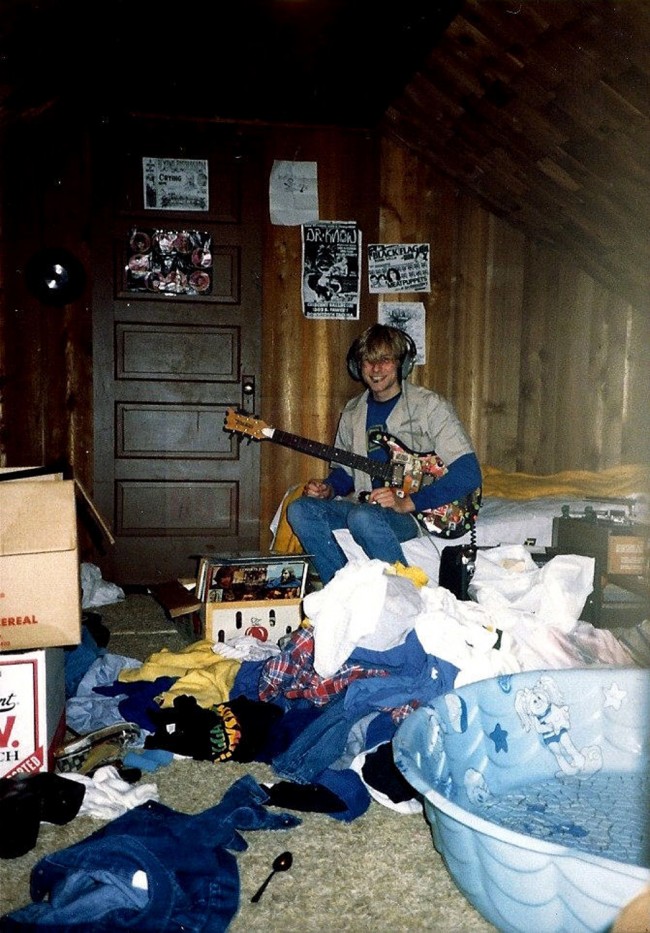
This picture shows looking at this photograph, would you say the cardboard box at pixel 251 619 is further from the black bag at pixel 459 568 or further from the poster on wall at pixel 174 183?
the poster on wall at pixel 174 183

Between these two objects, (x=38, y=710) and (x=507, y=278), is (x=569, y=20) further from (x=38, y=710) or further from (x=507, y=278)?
(x=38, y=710)

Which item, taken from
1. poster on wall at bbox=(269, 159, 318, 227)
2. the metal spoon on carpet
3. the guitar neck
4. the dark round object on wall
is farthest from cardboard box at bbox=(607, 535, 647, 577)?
the dark round object on wall

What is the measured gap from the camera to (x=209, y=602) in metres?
2.40

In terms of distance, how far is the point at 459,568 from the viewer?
2.08 meters

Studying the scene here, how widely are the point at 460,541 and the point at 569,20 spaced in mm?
1677

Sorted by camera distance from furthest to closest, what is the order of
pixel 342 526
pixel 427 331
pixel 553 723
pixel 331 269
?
pixel 427 331
pixel 331 269
pixel 342 526
pixel 553 723

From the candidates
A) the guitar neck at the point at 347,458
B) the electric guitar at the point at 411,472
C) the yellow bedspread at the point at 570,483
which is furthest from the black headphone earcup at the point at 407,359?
the yellow bedspread at the point at 570,483

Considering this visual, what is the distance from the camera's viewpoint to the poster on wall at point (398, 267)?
3633 millimetres

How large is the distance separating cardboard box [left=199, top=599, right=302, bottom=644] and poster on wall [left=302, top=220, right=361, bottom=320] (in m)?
1.67

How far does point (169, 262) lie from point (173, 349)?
0.42 meters

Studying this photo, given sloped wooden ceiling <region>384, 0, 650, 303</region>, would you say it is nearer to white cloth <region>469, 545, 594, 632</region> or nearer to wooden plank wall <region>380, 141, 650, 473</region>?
wooden plank wall <region>380, 141, 650, 473</region>

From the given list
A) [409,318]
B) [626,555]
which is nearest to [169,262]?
[409,318]

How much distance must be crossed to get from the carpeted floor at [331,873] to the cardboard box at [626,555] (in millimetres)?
1156

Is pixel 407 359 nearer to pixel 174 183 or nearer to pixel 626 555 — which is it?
pixel 626 555
